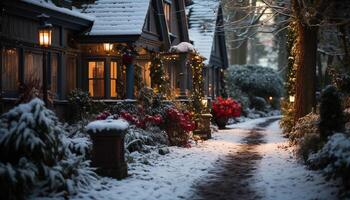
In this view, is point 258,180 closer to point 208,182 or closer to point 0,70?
point 208,182

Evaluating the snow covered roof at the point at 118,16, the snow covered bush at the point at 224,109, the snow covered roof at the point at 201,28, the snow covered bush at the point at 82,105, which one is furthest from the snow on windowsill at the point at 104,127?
the snow covered roof at the point at 201,28

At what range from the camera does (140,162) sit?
1301 centimetres

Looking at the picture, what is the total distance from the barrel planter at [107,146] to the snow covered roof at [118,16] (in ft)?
30.2

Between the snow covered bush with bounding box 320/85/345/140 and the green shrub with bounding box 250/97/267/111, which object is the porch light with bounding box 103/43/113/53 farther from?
the green shrub with bounding box 250/97/267/111

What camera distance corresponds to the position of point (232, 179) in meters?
11.8

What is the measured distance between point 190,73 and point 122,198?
16.4 meters

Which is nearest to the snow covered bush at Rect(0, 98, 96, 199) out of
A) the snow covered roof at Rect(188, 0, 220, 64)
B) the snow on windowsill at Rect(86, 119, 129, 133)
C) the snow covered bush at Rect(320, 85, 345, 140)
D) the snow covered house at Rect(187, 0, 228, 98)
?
the snow on windowsill at Rect(86, 119, 129, 133)

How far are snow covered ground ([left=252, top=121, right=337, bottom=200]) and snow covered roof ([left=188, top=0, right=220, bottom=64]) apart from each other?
18.2 metres

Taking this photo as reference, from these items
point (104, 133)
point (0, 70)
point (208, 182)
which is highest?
point (0, 70)

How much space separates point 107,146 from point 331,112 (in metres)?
4.99

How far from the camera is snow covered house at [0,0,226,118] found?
52.9ft

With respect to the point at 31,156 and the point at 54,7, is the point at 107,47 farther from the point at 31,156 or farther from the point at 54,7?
the point at 31,156

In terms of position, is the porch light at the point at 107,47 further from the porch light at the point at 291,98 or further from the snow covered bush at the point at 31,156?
the snow covered bush at the point at 31,156

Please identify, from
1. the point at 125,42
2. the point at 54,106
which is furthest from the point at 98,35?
the point at 54,106
